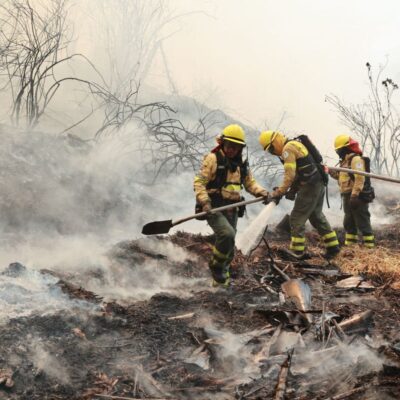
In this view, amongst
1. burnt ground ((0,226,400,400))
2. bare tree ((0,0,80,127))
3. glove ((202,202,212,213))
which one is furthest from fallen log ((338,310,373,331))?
bare tree ((0,0,80,127))

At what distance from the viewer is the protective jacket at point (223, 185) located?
519 cm

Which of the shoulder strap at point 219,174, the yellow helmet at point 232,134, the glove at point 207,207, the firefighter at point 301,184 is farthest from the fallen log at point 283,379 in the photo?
the firefighter at point 301,184

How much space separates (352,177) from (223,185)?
125 inches

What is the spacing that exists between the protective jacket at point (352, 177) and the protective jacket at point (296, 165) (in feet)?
3.28

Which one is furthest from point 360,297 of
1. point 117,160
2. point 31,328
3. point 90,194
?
point 117,160

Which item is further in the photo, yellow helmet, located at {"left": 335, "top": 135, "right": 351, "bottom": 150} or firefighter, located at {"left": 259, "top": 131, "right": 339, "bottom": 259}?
yellow helmet, located at {"left": 335, "top": 135, "right": 351, "bottom": 150}

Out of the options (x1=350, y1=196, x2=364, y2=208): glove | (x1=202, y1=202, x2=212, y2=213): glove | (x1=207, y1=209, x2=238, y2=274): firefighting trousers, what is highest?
(x1=202, y1=202, x2=212, y2=213): glove

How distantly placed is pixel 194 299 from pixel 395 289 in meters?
2.17

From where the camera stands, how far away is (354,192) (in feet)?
24.1

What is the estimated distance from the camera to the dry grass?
5.63 metres

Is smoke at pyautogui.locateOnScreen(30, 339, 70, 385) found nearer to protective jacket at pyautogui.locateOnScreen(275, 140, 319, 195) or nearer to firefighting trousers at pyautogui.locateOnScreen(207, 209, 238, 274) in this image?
firefighting trousers at pyautogui.locateOnScreen(207, 209, 238, 274)

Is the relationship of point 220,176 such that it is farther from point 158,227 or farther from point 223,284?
point 223,284

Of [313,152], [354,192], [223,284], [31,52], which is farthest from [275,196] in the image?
[31,52]

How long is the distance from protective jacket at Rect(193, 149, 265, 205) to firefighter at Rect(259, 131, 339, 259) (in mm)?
1017
